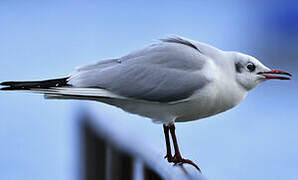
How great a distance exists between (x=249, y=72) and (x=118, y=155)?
593 millimetres

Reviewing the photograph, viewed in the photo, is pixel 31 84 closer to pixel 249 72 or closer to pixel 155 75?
pixel 155 75

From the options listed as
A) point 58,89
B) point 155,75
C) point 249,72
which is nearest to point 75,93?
point 58,89

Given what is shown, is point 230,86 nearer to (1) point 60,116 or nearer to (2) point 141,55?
(2) point 141,55

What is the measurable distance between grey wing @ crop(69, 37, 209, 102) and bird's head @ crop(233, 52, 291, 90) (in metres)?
0.11

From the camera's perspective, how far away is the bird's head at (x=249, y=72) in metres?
1.78

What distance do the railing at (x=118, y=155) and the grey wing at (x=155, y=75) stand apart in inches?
6.5

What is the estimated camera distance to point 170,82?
1759 mm

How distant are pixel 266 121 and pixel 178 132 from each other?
116 cm

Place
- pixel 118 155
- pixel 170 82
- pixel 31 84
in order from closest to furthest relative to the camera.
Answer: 1. pixel 31 84
2. pixel 170 82
3. pixel 118 155

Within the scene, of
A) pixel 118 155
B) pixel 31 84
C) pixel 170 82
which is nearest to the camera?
pixel 31 84

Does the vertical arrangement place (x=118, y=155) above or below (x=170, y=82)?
below

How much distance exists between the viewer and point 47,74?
5.40 meters

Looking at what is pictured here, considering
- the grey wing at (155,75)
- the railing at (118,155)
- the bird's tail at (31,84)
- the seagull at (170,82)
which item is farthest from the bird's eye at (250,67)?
the bird's tail at (31,84)

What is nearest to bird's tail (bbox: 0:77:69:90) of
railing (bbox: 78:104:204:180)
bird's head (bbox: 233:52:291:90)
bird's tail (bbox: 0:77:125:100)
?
bird's tail (bbox: 0:77:125:100)
